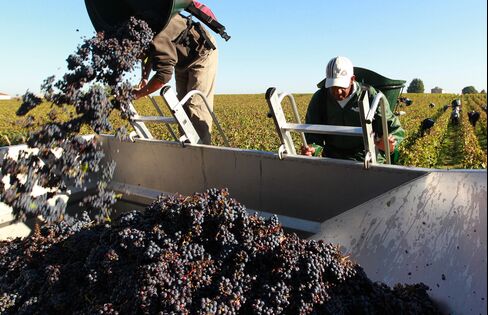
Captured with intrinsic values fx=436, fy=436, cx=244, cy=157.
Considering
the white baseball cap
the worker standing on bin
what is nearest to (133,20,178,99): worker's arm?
the worker standing on bin

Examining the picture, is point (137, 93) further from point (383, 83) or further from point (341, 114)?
point (383, 83)

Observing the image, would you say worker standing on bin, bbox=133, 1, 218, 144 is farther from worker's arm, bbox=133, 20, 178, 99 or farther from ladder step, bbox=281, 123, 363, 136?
ladder step, bbox=281, 123, 363, 136

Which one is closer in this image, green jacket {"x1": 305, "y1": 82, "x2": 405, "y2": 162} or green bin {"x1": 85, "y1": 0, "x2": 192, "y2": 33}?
green jacket {"x1": 305, "y1": 82, "x2": 405, "y2": 162}

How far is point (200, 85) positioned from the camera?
3.79m

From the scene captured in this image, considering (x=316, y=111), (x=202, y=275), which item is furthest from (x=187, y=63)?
(x=202, y=275)

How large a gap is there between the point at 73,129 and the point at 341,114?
5.78 feet

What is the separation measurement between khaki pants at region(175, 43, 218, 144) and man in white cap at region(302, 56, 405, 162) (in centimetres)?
89

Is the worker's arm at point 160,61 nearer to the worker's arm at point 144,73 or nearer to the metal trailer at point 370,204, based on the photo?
the worker's arm at point 144,73

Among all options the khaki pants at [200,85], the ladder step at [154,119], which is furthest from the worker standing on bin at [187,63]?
the ladder step at [154,119]

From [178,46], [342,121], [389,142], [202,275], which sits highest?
[178,46]

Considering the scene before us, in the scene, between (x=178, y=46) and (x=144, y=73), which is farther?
(x=144, y=73)

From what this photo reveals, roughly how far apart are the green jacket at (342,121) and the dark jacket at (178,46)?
108 cm

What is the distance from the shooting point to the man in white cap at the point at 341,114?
9.20ft

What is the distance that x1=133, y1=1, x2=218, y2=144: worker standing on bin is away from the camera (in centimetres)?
324
